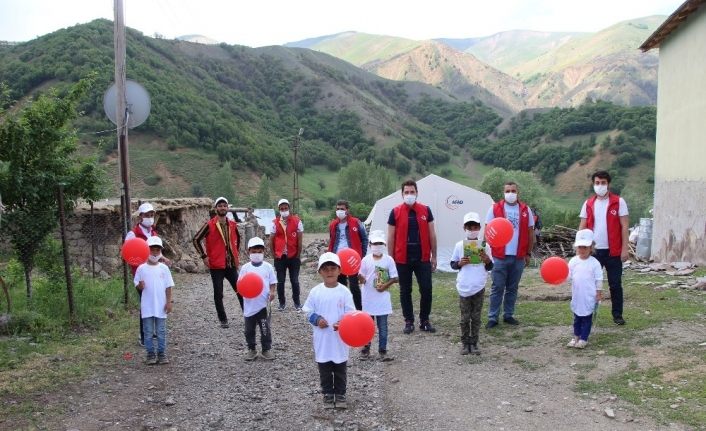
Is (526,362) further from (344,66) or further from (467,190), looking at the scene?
(344,66)

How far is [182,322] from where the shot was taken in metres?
9.55

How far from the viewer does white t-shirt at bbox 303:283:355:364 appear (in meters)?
5.27

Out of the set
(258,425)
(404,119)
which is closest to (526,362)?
(258,425)

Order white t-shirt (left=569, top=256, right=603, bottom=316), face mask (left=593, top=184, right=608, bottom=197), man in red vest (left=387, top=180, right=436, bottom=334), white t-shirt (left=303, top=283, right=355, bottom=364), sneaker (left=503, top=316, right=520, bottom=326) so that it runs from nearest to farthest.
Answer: white t-shirt (left=303, top=283, right=355, bottom=364), white t-shirt (left=569, top=256, right=603, bottom=316), face mask (left=593, top=184, right=608, bottom=197), man in red vest (left=387, top=180, right=436, bottom=334), sneaker (left=503, top=316, right=520, bottom=326)

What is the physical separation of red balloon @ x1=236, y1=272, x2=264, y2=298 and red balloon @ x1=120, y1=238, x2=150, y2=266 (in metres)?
1.38

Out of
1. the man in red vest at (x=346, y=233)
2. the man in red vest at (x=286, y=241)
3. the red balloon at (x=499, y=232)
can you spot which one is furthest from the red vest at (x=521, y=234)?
the man in red vest at (x=286, y=241)

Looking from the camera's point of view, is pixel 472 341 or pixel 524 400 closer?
pixel 524 400

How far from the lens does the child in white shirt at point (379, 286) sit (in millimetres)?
6914

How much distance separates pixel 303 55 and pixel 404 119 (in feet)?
116

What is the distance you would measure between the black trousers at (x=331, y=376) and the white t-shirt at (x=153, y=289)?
2.48 meters

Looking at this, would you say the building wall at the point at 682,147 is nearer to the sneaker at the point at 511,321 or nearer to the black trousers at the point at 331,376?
the sneaker at the point at 511,321

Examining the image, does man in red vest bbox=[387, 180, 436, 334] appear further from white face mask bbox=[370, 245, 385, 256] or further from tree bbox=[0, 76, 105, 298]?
tree bbox=[0, 76, 105, 298]

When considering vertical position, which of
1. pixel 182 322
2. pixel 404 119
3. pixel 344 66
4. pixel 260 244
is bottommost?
pixel 182 322

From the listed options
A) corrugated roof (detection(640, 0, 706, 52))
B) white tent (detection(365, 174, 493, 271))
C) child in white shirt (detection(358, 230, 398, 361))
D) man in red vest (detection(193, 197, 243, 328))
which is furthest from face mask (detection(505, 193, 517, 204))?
white tent (detection(365, 174, 493, 271))
